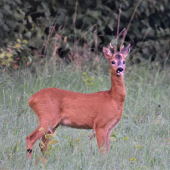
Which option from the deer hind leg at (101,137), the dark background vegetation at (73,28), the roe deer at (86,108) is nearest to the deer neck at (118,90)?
the roe deer at (86,108)

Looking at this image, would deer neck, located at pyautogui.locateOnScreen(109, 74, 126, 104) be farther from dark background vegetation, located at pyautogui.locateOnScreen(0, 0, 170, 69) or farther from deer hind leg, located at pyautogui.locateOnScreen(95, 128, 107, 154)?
dark background vegetation, located at pyautogui.locateOnScreen(0, 0, 170, 69)

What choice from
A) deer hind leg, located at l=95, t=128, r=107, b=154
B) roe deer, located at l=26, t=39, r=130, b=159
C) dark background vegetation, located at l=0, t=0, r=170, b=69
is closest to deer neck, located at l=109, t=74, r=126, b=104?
roe deer, located at l=26, t=39, r=130, b=159

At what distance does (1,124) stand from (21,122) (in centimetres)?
28

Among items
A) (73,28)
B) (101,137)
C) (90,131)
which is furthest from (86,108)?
(73,28)

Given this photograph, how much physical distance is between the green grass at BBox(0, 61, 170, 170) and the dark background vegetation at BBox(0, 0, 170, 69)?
403mm

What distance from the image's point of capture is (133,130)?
4.75 meters

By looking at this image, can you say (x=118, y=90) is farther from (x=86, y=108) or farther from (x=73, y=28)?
(x=73, y=28)

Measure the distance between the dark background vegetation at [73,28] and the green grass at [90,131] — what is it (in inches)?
15.9

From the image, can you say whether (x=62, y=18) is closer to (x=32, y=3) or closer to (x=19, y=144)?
(x=32, y=3)

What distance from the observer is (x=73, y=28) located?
7.07 metres

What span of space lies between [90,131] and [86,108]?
93 centimetres

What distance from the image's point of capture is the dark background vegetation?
6234 millimetres

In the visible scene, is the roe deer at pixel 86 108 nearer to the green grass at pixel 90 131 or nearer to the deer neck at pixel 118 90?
the deer neck at pixel 118 90

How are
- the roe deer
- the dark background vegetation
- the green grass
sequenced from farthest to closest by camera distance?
the dark background vegetation
the roe deer
the green grass
